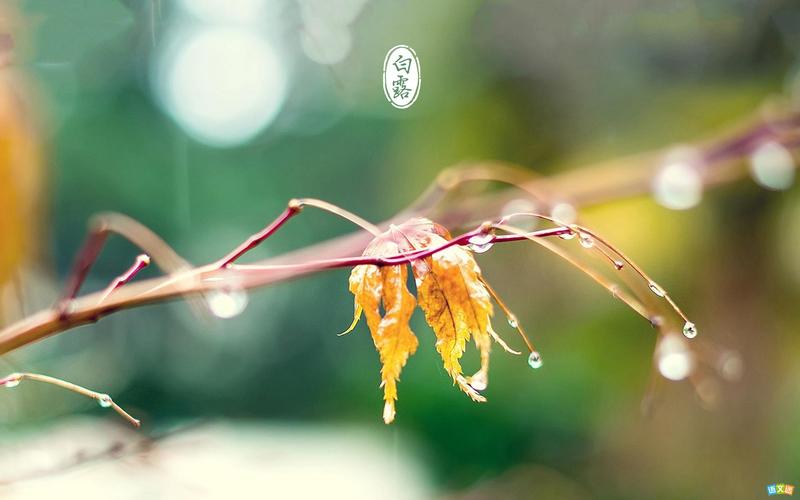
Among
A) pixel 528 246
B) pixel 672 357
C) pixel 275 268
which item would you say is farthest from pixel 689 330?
pixel 528 246

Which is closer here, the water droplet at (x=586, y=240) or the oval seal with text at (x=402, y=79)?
the water droplet at (x=586, y=240)

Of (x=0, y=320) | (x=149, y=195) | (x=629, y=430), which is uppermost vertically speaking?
(x=149, y=195)

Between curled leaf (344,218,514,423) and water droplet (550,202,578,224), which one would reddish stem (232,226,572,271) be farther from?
water droplet (550,202,578,224)

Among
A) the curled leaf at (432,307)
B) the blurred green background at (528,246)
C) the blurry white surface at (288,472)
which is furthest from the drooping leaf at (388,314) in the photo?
the blurred green background at (528,246)

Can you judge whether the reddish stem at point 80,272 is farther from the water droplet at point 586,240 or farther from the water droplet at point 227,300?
the water droplet at point 586,240

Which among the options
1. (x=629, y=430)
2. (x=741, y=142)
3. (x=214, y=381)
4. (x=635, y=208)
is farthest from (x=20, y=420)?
(x=214, y=381)

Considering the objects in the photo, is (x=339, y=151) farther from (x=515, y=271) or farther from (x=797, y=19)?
(x=797, y=19)

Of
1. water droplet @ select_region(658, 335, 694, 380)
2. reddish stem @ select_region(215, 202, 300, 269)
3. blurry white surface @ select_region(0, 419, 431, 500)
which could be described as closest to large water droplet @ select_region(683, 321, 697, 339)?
water droplet @ select_region(658, 335, 694, 380)
